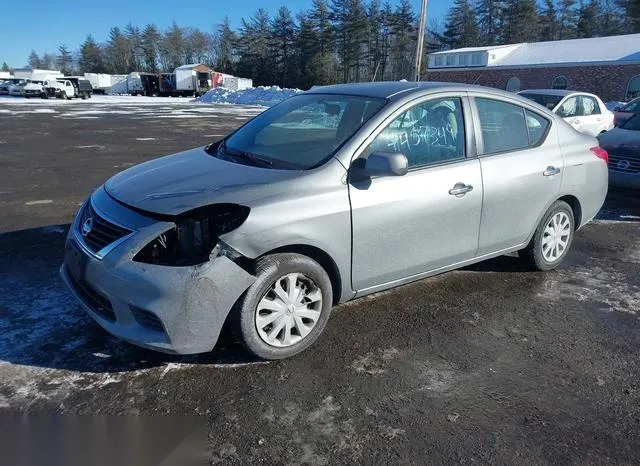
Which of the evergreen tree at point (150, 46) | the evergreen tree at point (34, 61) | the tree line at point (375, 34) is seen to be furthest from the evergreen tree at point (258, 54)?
the evergreen tree at point (34, 61)

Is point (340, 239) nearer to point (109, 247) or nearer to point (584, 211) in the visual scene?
point (109, 247)

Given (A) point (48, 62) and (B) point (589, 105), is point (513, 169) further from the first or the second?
(A) point (48, 62)

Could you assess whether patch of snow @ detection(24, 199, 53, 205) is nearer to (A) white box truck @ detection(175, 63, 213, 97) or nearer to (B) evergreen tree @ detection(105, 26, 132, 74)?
(A) white box truck @ detection(175, 63, 213, 97)

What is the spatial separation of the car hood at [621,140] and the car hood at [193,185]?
6.49m

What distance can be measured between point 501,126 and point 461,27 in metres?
77.1

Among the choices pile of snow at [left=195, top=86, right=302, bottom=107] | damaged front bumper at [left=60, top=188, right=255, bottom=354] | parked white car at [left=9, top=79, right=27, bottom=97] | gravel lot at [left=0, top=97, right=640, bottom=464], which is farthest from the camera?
parked white car at [left=9, top=79, right=27, bottom=97]

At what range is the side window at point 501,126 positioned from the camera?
4230 mm

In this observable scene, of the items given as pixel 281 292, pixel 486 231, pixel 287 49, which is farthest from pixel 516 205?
pixel 287 49

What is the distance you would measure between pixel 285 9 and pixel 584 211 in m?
84.4

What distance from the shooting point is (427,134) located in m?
3.92

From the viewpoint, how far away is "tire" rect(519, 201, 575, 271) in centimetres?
473

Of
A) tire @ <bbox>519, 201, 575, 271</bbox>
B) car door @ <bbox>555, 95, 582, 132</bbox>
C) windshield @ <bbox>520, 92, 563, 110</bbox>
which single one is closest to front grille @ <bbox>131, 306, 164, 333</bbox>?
tire @ <bbox>519, 201, 575, 271</bbox>

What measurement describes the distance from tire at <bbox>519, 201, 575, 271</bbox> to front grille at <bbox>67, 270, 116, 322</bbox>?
11.9ft

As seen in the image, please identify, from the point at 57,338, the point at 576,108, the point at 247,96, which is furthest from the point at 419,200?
the point at 247,96
